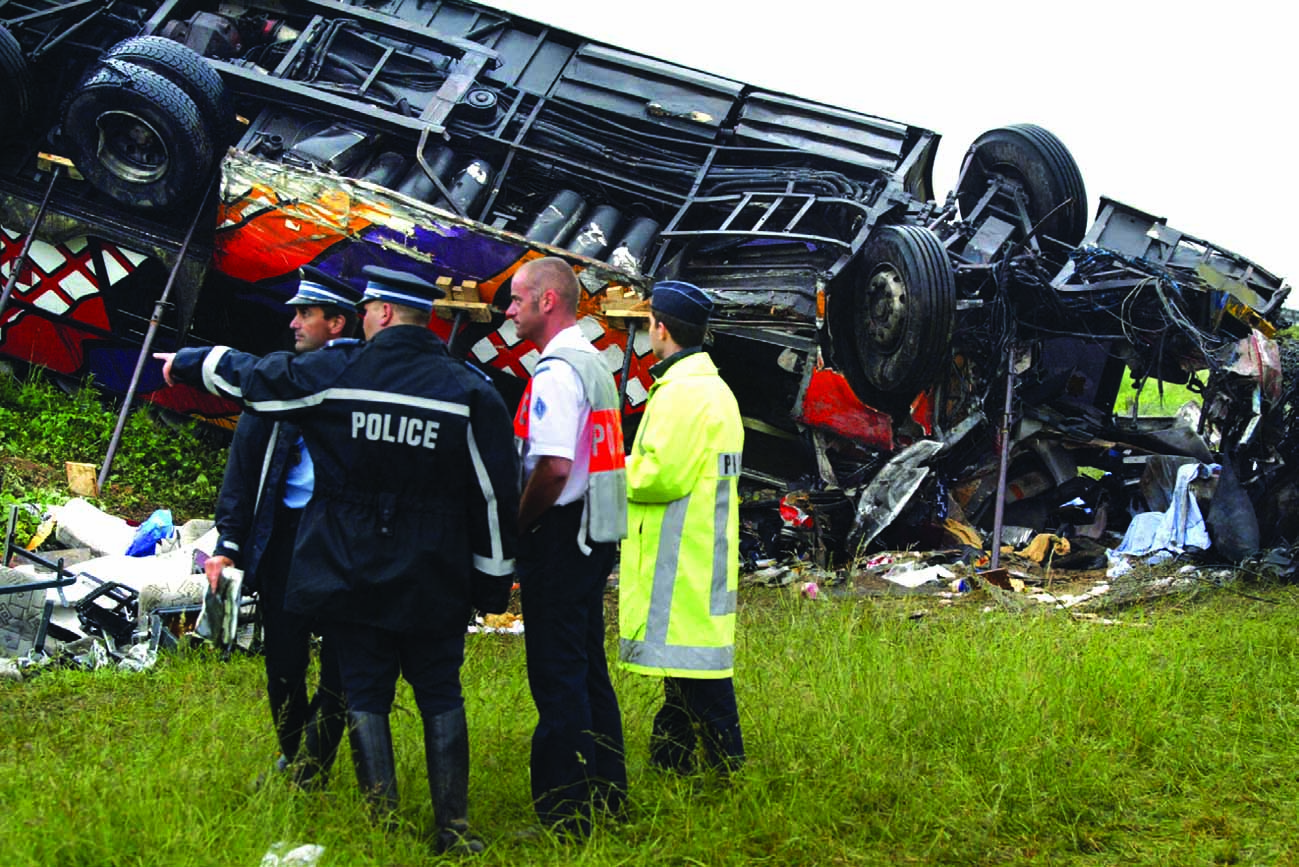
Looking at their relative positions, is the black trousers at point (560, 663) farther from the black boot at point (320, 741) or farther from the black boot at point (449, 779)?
the black boot at point (320, 741)

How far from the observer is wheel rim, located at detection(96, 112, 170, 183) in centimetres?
809

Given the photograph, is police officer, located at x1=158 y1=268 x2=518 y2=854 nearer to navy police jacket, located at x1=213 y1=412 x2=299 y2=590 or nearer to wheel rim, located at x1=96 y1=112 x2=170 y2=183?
navy police jacket, located at x1=213 y1=412 x2=299 y2=590

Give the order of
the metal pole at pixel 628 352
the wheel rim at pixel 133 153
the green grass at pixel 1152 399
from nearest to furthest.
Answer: the wheel rim at pixel 133 153, the metal pole at pixel 628 352, the green grass at pixel 1152 399

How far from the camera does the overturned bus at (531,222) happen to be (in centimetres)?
817

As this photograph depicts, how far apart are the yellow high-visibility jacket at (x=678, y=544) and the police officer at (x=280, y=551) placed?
0.87 m

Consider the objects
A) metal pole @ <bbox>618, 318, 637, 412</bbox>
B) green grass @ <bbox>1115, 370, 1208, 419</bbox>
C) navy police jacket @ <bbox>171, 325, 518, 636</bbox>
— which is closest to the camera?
navy police jacket @ <bbox>171, 325, 518, 636</bbox>

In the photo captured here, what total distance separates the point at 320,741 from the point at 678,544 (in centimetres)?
114

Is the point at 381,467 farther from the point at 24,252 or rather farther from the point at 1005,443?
the point at 1005,443

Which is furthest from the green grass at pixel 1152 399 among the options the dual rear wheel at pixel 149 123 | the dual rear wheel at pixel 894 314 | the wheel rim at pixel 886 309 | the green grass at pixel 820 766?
the dual rear wheel at pixel 149 123

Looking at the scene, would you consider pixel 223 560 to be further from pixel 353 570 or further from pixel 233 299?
pixel 233 299

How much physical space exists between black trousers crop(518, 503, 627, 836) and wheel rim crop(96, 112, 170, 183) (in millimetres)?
5799

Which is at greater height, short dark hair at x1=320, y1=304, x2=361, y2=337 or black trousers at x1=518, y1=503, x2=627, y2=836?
short dark hair at x1=320, y1=304, x2=361, y2=337

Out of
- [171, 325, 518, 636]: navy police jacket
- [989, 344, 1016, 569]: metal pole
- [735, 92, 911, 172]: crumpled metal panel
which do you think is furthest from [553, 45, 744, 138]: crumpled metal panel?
[171, 325, 518, 636]: navy police jacket

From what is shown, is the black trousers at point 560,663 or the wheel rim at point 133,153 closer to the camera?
the black trousers at point 560,663
